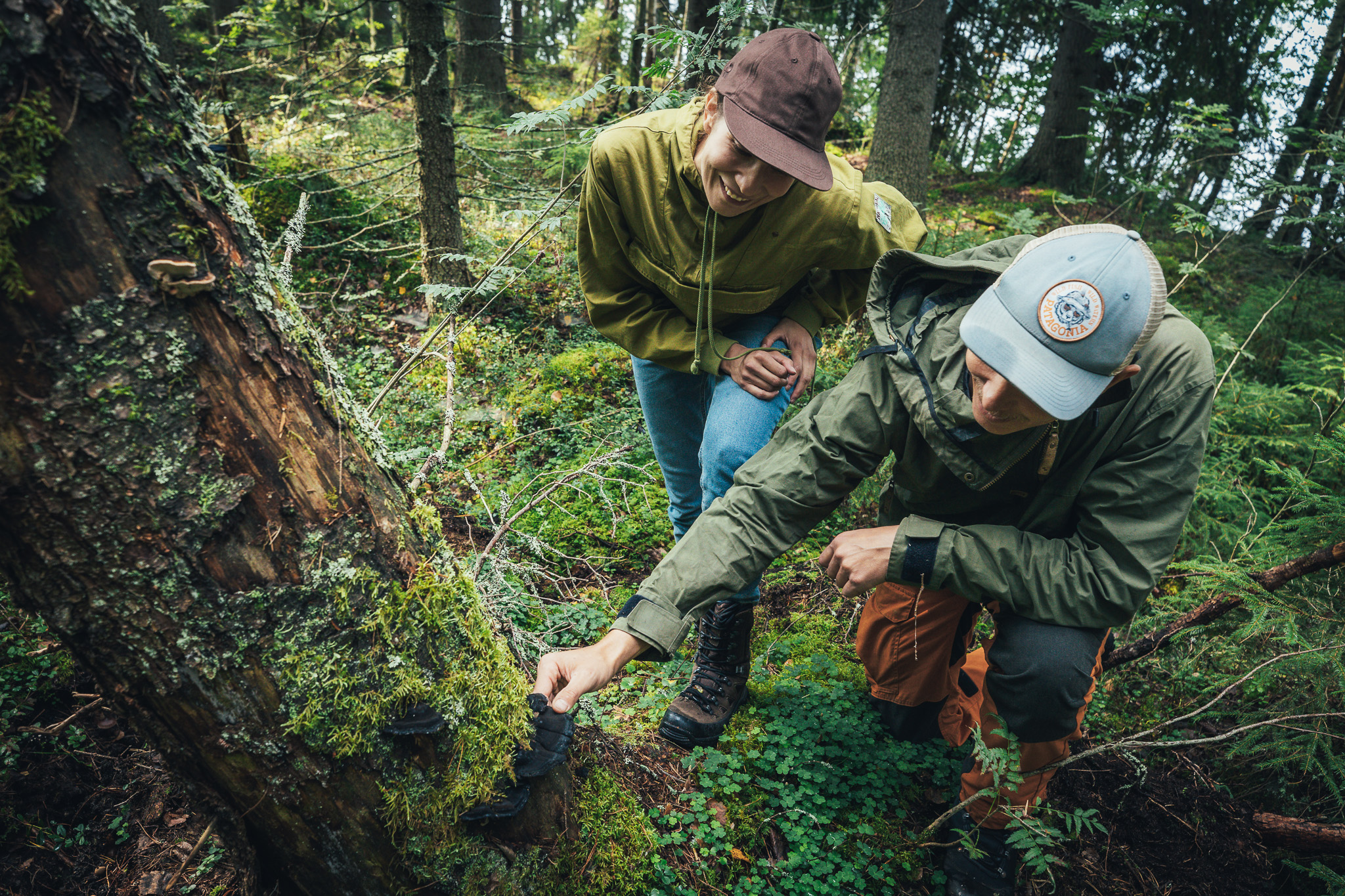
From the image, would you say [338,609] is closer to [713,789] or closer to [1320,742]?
[713,789]

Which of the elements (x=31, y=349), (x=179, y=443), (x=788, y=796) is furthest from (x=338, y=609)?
(x=788, y=796)

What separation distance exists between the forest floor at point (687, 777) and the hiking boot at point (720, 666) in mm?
94

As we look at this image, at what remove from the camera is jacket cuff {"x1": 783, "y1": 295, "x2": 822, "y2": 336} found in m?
2.81

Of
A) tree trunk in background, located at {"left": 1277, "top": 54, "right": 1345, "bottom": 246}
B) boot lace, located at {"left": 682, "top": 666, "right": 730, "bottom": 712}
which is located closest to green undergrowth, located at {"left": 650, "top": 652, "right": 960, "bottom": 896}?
boot lace, located at {"left": 682, "top": 666, "right": 730, "bottom": 712}

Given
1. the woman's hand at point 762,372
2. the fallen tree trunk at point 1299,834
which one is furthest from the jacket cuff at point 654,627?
the fallen tree trunk at point 1299,834

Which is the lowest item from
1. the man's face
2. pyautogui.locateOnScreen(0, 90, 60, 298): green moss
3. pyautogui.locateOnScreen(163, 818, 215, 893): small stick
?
pyautogui.locateOnScreen(163, 818, 215, 893): small stick

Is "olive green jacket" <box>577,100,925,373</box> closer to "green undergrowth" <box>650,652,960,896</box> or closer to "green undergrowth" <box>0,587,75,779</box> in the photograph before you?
"green undergrowth" <box>650,652,960,896</box>

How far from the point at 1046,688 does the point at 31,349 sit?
2.62 metres

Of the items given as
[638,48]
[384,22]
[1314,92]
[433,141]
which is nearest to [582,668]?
[433,141]

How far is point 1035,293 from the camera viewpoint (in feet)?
5.84

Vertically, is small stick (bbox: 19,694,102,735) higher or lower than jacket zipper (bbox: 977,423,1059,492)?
lower

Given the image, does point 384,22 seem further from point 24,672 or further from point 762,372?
point 24,672

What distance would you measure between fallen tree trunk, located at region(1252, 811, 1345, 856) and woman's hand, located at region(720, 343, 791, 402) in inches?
93.5

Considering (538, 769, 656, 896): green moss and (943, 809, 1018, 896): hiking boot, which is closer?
(538, 769, 656, 896): green moss
